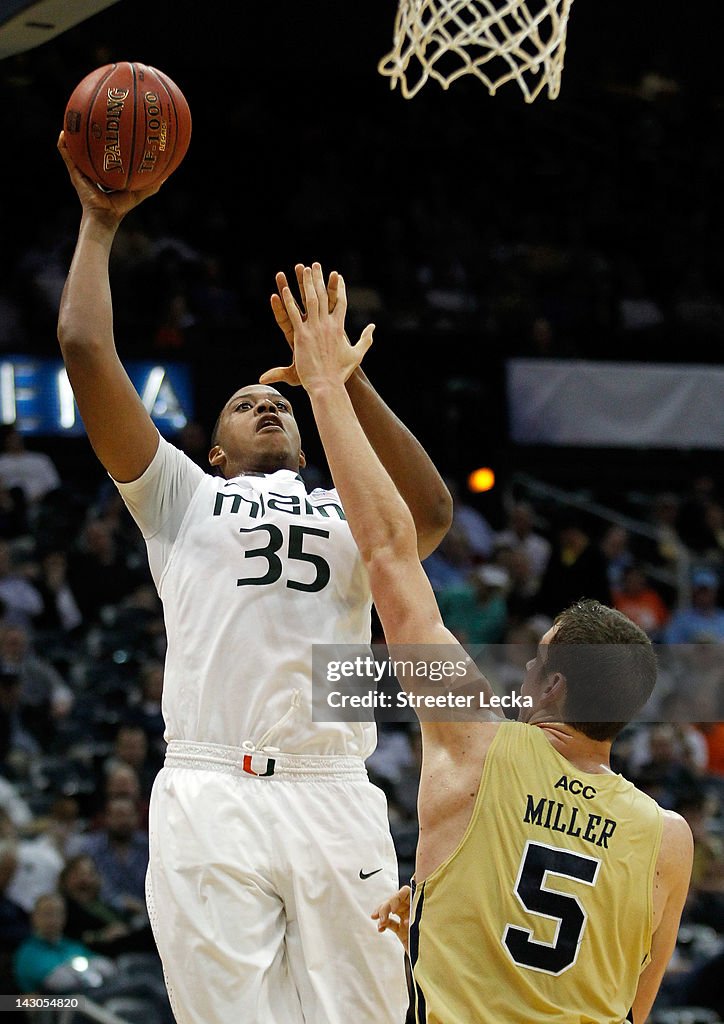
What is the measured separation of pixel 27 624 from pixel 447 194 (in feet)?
23.3

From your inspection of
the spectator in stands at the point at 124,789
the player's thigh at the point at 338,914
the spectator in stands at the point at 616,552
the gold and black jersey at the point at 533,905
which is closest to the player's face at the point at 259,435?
the player's thigh at the point at 338,914

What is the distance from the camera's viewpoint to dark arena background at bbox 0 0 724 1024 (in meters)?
10.3

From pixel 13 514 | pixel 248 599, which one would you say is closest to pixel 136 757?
pixel 13 514

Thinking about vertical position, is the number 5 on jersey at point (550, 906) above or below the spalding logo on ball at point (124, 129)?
below

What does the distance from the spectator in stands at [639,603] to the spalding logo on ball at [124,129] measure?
815cm

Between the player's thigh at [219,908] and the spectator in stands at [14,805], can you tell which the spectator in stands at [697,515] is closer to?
the spectator in stands at [14,805]

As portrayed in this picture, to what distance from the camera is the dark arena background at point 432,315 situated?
Answer: 10297 mm

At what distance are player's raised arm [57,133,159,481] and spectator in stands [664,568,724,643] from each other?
8335 mm

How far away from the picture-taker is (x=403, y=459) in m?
4.35

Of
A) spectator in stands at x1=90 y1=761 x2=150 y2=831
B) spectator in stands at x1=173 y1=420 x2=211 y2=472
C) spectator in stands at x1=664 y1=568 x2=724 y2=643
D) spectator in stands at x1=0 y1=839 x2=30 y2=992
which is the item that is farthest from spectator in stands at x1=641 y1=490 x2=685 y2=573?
spectator in stands at x1=0 y1=839 x2=30 y2=992

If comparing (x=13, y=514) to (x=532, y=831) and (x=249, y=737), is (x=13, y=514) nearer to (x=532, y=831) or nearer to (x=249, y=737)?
(x=249, y=737)

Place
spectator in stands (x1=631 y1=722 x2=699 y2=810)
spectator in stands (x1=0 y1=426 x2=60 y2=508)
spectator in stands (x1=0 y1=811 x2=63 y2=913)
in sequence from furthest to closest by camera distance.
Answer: spectator in stands (x1=0 y1=426 x2=60 y2=508)
spectator in stands (x1=631 y1=722 x2=699 y2=810)
spectator in stands (x1=0 y1=811 x2=63 y2=913)

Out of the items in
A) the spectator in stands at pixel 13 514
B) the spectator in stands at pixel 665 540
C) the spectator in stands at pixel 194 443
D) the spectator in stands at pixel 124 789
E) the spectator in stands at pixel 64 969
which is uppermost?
the spectator in stands at pixel 194 443

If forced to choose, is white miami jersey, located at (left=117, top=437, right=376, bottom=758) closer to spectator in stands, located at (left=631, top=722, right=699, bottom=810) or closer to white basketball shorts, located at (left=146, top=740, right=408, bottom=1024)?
white basketball shorts, located at (left=146, top=740, right=408, bottom=1024)
